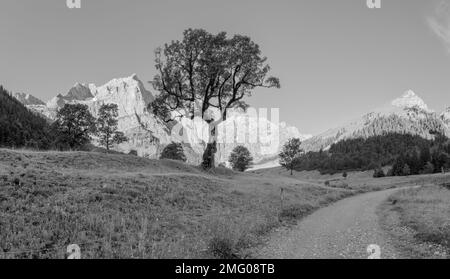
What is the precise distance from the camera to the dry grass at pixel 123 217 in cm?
1056

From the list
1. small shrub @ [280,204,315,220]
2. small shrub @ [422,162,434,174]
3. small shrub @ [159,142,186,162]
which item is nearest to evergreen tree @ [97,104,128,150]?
small shrub @ [159,142,186,162]

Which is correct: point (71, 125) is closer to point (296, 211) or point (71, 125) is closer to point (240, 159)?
point (296, 211)

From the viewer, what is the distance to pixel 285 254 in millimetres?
11289

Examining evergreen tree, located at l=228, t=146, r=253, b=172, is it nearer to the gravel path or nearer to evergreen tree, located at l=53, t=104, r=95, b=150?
evergreen tree, located at l=53, t=104, r=95, b=150

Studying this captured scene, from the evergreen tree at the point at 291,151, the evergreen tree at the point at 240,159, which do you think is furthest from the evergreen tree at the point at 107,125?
the evergreen tree at the point at 291,151

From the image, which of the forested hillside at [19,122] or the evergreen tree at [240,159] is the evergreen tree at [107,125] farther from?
the forested hillside at [19,122]

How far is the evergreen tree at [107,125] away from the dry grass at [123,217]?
40.1m

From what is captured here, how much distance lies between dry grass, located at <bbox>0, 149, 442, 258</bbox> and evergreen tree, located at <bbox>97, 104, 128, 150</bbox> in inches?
1580

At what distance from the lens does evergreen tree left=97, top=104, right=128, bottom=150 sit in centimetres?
6462

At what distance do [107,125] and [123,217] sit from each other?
56576mm

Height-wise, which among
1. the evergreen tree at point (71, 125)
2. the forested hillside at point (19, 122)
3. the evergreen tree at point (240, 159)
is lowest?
the evergreen tree at point (240, 159)

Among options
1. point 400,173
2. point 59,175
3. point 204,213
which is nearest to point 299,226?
point 204,213
